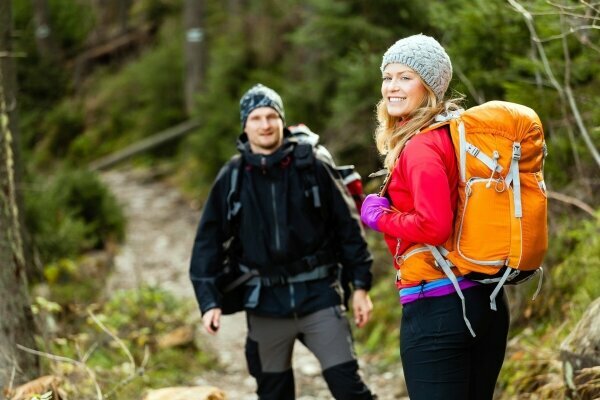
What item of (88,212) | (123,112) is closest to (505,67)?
(88,212)

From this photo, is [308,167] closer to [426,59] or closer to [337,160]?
[426,59]

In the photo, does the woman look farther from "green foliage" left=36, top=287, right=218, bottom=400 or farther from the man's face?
"green foliage" left=36, top=287, right=218, bottom=400

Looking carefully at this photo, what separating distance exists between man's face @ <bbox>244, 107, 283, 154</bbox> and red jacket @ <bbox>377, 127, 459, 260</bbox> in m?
1.48

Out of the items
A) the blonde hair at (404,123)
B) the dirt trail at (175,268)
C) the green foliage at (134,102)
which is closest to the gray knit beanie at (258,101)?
the blonde hair at (404,123)

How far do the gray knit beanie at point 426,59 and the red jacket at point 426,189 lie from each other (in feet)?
0.75

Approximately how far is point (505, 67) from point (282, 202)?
3297 millimetres

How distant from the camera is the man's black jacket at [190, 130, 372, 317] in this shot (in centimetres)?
442

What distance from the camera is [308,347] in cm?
453

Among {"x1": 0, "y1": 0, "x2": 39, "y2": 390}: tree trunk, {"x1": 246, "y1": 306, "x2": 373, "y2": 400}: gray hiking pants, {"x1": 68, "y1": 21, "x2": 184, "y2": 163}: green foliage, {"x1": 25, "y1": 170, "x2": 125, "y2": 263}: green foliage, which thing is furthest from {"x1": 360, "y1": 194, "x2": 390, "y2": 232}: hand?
{"x1": 68, "y1": 21, "x2": 184, "y2": 163}: green foliage

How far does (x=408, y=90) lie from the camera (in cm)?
314

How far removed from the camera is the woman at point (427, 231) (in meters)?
2.96

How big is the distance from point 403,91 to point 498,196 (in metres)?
0.57

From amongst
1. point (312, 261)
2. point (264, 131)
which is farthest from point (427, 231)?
point (264, 131)

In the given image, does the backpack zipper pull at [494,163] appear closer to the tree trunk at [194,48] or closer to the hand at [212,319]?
the hand at [212,319]
